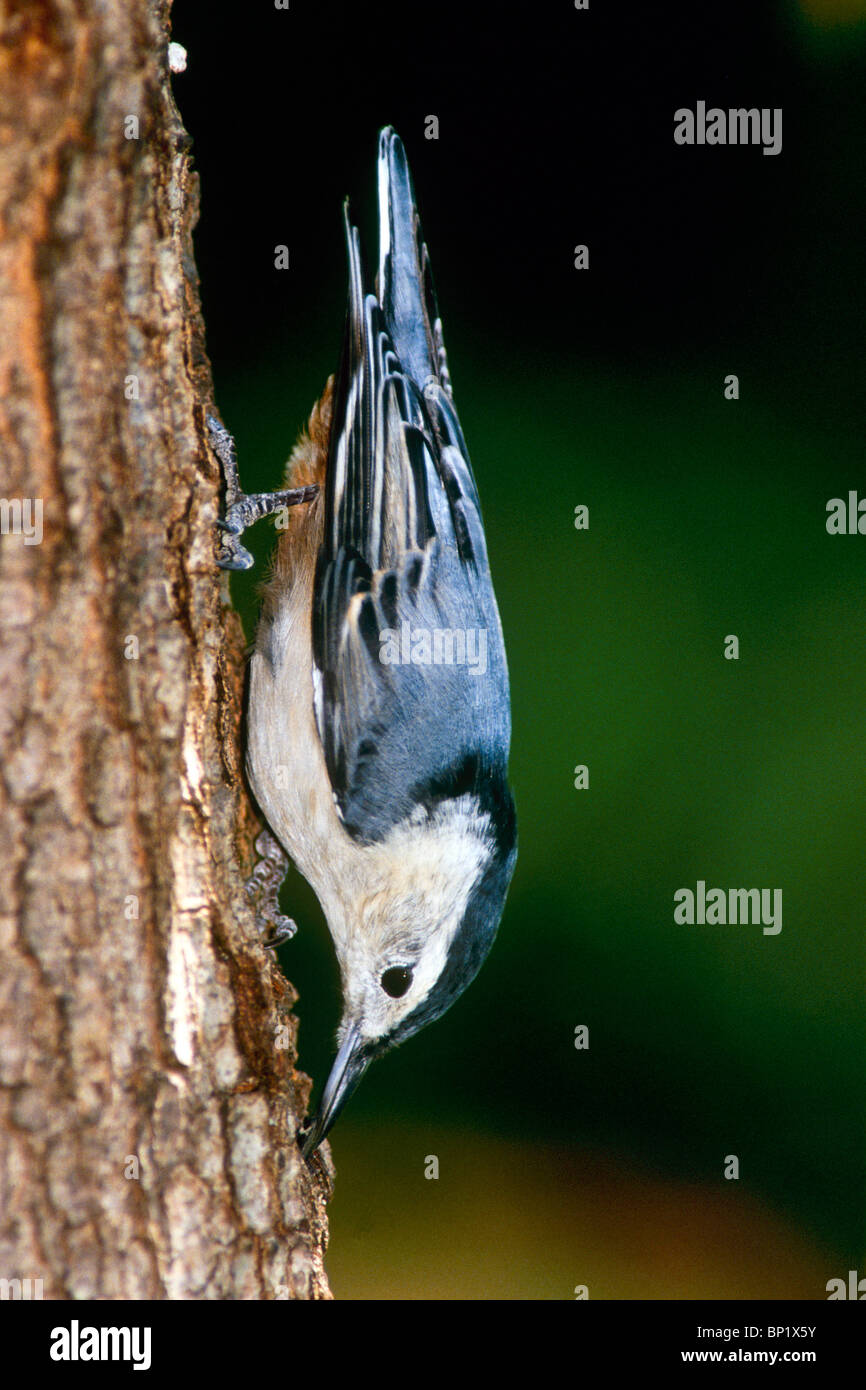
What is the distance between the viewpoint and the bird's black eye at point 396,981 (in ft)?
7.14

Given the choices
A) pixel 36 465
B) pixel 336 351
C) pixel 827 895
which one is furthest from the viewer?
pixel 336 351

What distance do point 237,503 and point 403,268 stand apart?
687 mm

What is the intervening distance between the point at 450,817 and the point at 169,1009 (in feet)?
2.74

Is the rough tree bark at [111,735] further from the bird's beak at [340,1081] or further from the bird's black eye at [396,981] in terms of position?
the bird's black eye at [396,981]

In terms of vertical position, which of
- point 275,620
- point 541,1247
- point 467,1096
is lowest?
point 541,1247

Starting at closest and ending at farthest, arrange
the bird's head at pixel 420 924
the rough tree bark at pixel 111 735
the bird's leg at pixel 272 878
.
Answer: the rough tree bark at pixel 111 735
the bird's head at pixel 420 924
the bird's leg at pixel 272 878

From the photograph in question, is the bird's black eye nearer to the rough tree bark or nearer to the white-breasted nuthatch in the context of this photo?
the white-breasted nuthatch

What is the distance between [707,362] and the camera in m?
2.79

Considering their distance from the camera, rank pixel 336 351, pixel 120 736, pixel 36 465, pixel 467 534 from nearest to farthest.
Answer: pixel 36 465 < pixel 120 736 < pixel 467 534 < pixel 336 351

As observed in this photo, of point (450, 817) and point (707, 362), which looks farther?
point (707, 362)

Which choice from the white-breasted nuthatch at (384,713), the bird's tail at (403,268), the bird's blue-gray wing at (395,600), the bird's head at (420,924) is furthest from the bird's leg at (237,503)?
the bird's head at (420,924)

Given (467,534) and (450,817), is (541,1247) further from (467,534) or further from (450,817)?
(467,534)

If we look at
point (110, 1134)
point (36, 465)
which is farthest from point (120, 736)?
point (110, 1134)

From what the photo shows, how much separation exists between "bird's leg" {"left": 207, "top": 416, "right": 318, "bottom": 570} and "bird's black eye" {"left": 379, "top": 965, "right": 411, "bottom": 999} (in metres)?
0.83
